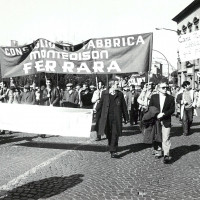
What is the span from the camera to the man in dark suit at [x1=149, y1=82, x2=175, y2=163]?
7.97m

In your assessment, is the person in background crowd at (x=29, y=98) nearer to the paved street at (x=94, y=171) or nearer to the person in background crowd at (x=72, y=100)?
the person in background crowd at (x=72, y=100)

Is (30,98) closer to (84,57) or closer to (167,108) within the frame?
(84,57)

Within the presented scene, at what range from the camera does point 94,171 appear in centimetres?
713

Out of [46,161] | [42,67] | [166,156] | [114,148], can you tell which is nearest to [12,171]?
[46,161]

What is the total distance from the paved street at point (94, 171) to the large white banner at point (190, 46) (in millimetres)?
2560

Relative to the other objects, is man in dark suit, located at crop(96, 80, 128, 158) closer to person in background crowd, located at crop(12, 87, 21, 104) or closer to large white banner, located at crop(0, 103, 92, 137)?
large white banner, located at crop(0, 103, 92, 137)

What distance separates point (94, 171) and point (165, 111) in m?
2.18

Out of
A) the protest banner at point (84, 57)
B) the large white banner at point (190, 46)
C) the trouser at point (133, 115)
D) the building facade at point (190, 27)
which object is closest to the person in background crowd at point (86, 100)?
the trouser at point (133, 115)

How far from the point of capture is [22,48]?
1056cm

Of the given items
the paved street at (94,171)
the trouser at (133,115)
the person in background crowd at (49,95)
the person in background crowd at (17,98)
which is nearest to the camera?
the paved street at (94,171)

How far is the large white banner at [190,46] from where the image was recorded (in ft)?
35.6

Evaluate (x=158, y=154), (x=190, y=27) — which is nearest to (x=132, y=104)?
(x=158, y=154)

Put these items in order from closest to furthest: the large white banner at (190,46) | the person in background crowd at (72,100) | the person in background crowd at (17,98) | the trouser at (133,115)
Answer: the large white banner at (190,46), the person in background crowd at (17,98), the person in background crowd at (72,100), the trouser at (133,115)

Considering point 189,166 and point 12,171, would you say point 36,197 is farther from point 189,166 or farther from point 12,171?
point 189,166
